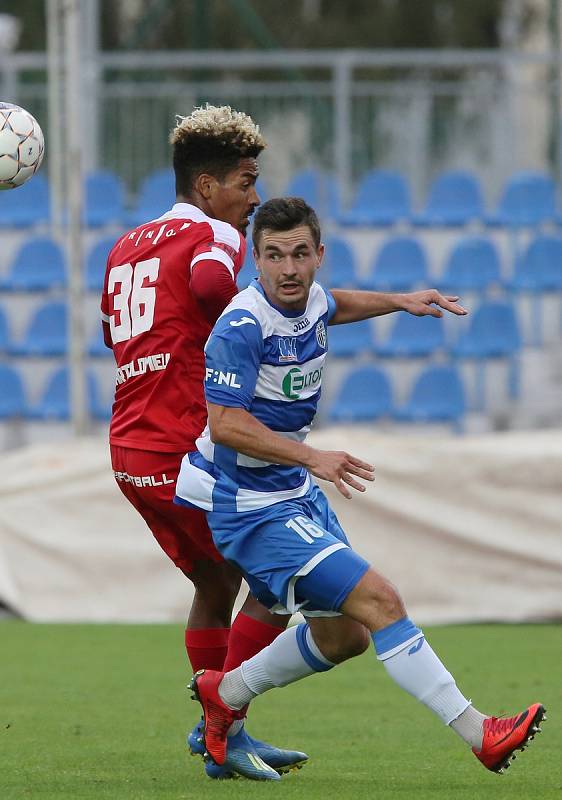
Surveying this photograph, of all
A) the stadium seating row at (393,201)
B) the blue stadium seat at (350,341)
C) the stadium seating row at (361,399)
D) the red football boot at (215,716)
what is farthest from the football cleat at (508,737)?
the stadium seating row at (393,201)

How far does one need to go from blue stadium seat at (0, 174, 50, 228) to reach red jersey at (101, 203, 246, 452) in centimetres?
1050

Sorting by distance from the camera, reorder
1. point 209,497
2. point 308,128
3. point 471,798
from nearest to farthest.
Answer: point 471,798, point 209,497, point 308,128

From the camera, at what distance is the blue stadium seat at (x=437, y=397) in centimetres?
1361

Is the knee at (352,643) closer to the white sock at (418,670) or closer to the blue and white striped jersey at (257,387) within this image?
the white sock at (418,670)

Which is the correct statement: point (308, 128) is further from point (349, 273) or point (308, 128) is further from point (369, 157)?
point (349, 273)

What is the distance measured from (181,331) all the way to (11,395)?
30.5 ft

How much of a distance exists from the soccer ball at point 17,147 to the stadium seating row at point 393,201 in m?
9.23

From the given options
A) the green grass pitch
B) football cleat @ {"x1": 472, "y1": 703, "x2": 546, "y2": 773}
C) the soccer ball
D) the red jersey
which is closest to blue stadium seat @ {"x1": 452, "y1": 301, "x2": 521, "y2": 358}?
the green grass pitch

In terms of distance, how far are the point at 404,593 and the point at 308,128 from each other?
7091mm

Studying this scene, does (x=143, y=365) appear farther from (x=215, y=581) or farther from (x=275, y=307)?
(x=215, y=581)

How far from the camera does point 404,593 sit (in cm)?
930

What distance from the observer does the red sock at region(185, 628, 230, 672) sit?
530cm

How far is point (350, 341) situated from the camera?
14211 millimetres

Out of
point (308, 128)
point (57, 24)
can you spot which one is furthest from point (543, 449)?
point (308, 128)
